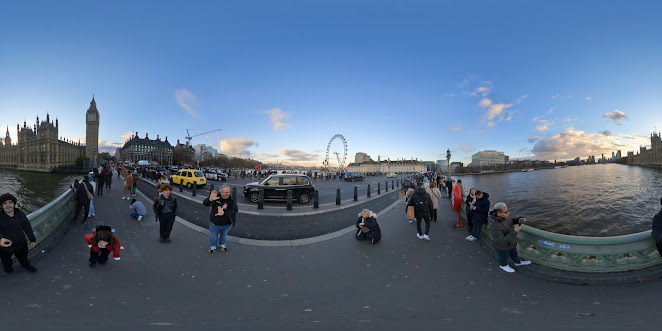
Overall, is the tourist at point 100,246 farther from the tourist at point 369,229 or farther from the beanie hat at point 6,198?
the tourist at point 369,229

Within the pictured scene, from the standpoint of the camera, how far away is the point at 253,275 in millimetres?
4516

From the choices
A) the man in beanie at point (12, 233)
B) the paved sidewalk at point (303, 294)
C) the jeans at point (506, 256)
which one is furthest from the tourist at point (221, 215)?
the jeans at point (506, 256)

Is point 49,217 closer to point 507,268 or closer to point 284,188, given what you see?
point 284,188

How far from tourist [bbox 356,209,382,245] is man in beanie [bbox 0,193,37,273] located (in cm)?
607

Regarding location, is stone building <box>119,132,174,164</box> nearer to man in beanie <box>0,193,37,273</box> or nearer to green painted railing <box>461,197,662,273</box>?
man in beanie <box>0,193,37,273</box>

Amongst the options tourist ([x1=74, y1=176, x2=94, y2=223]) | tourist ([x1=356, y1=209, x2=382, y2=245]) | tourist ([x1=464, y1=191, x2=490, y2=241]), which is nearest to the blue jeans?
tourist ([x1=356, y1=209, x2=382, y2=245])

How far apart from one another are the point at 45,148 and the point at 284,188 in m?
135

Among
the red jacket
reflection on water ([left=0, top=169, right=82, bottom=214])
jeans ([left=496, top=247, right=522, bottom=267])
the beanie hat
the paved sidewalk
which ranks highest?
the beanie hat

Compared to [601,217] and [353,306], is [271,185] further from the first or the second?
[601,217]

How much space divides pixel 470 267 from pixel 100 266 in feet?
22.3

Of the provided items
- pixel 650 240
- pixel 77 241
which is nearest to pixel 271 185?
pixel 77 241

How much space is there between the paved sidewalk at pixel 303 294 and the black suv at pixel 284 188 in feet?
24.0

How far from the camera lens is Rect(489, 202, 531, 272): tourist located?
15.5ft

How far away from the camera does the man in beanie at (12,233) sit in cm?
431
